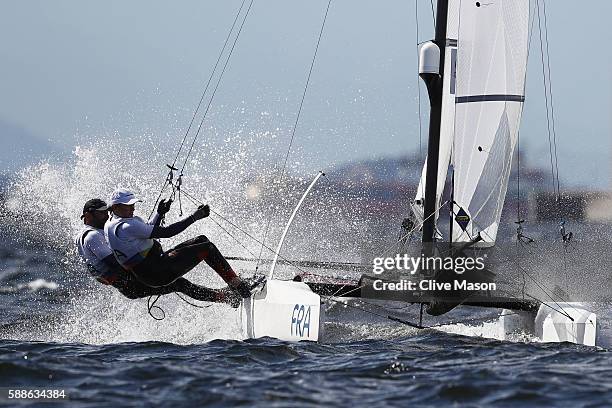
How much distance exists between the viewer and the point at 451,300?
21.5 ft

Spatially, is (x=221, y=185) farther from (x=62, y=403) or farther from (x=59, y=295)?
(x=62, y=403)

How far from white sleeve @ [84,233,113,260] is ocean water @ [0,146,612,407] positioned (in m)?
0.55

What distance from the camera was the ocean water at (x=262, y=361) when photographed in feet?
14.4

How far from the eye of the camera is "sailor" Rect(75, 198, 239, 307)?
664cm

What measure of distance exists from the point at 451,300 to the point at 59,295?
15.4 ft

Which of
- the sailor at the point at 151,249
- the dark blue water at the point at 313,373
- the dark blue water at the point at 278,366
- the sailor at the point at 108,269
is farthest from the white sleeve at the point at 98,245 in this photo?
the dark blue water at the point at 313,373

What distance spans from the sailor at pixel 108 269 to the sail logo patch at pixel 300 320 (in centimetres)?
60

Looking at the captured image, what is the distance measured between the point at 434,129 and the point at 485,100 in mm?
460

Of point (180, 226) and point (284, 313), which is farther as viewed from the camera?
point (284, 313)

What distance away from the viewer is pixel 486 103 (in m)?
7.36

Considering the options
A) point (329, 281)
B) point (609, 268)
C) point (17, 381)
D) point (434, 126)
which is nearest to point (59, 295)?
point (329, 281)

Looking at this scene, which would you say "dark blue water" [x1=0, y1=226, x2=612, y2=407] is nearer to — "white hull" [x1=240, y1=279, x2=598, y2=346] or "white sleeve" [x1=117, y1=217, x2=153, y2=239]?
"white hull" [x1=240, y1=279, x2=598, y2=346]

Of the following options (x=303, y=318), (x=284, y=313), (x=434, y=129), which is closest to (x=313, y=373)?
(x=303, y=318)

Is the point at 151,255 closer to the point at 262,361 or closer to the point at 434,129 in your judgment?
the point at 262,361
